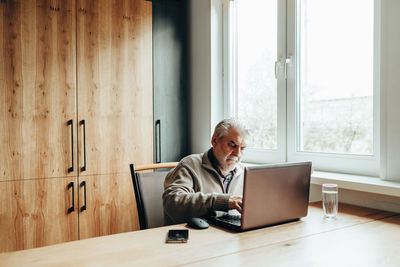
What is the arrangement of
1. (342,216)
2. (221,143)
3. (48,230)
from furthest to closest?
(48,230), (221,143), (342,216)

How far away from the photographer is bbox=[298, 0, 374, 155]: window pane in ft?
5.94

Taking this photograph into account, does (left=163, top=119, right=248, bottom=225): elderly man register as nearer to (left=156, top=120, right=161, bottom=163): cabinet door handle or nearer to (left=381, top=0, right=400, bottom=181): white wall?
(left=381, top=0, right=400, bottom=181): white wall

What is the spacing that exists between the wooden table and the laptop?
43 mm

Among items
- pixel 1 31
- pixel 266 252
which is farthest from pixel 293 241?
pixel 1 31

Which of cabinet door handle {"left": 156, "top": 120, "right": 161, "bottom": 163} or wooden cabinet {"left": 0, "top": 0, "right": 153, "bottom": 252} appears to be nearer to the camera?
wooden cabinet {"left": 0, "top": 0, "right": 153, "bottom": 252}

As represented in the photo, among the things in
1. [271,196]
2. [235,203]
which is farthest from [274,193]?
[235,203]

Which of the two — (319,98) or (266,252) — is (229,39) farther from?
(266,252)

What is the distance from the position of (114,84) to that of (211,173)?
1.21m

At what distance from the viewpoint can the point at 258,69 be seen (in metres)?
2.50

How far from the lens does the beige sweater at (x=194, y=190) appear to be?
1.42m

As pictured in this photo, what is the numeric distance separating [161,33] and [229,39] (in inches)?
22.1

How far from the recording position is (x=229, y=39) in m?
2.72

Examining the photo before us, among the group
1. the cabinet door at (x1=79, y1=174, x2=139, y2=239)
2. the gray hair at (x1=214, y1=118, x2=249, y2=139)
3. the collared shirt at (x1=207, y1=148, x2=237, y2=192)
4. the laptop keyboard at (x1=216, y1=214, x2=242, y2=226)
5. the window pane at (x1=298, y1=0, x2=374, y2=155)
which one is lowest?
the cabinet door at (x1=79, y1=174, x2=139, y2=239)

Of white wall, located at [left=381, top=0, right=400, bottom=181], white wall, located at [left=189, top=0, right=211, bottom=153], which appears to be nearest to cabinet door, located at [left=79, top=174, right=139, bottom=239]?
white wall, located at [left=189, top=0, right=211, bottom=153]
